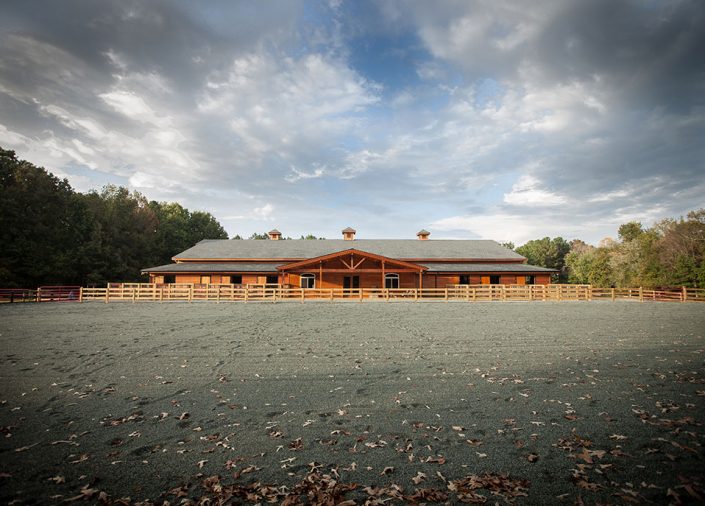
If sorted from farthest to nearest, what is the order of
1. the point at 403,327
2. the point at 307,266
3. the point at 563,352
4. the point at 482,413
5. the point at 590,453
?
the point at 307,266, the point at 403,327, the point at 563,352, the point at 482,413, the point at 590,453

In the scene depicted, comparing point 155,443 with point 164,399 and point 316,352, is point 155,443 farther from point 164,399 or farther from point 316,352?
point 316,352

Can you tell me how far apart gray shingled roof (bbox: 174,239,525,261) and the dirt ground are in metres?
26.2

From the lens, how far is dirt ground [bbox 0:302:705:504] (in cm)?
349

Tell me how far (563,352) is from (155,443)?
30.6 ft

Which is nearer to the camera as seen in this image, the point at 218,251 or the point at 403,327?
the point at 403,327

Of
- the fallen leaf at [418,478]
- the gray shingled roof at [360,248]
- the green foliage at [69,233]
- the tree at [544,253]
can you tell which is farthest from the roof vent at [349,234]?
the tree at [544,253]

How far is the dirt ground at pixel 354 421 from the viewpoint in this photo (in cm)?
349

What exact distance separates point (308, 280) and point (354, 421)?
92.6 ft

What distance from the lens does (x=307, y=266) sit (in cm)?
3161

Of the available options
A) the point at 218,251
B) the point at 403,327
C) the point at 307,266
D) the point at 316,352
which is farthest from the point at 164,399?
the point at 218,251

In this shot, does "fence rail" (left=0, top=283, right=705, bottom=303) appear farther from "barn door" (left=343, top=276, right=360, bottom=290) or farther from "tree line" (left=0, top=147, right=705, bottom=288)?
"tree line" (left=0, top=147, right=705, bottom=288)

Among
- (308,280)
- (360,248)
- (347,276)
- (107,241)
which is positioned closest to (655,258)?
(360,248)

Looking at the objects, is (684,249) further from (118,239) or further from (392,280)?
(118,239)

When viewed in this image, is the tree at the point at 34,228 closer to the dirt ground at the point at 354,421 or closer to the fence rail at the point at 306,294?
the fence rail at the point at 306,294
